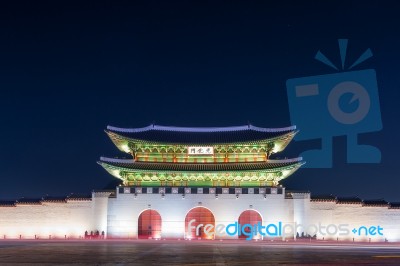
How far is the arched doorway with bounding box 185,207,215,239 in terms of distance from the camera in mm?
44312

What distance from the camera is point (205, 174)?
150 feet

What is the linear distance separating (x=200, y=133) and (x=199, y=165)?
5.40m

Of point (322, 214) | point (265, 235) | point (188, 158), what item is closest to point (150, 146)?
point (188, 158)

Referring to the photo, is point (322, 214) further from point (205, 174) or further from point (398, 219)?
point (205, 174)

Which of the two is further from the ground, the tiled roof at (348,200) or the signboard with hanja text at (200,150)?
the signboard with hanja text at (200,150)

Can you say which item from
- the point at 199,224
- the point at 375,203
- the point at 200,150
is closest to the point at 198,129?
the point at 200,150

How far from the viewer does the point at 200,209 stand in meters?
44.8

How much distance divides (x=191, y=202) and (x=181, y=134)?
26.6 ft

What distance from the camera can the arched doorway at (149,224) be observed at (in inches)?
1750

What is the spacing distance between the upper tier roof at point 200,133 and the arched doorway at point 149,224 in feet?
22.5

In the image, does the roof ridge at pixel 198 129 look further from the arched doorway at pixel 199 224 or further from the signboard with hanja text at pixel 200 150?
the arched doorway at pixel 199 224

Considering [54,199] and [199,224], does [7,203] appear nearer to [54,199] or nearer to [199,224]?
[54,199]

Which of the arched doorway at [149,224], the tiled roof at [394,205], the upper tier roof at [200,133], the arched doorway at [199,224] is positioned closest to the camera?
the tiled roof at [394,205]

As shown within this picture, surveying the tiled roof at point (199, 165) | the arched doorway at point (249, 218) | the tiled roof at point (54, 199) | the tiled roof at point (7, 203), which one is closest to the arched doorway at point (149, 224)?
the tiled roof at point (199, 165)
